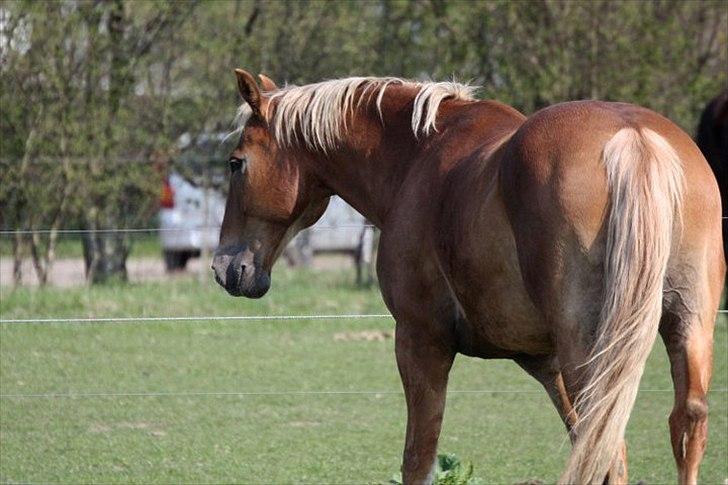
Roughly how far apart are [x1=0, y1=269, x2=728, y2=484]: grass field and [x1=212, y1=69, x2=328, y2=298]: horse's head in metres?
1.45

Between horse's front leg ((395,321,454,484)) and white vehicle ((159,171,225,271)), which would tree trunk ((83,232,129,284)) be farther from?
horse's front leg ((395,321,454,484))

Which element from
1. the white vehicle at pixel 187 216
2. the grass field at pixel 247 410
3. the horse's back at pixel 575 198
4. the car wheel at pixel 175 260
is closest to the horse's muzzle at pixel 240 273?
the horse's back at pixel 575 198

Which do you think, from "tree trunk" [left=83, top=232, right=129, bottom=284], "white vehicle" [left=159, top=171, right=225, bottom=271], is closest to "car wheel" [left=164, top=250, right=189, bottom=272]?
"white vehicle" [left=159, top=171, right=225, bottom=271]

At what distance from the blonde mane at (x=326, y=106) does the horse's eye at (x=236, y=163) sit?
14 cm

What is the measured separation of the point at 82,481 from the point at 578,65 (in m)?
8.12

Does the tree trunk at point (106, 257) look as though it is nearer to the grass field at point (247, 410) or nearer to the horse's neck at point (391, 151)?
the grass field at point (247, 410)

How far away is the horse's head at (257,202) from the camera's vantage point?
4.33 metres

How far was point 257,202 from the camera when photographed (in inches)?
171

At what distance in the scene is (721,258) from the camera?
338 centimetres

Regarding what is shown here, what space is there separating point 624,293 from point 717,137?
600 centimetres

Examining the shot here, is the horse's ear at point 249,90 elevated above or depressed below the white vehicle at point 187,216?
above

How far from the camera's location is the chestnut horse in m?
3.15

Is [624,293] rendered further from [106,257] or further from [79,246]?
[106,257]

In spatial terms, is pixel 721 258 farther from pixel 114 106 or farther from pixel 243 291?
pixel 114 106
